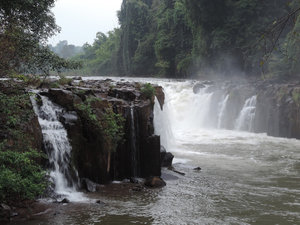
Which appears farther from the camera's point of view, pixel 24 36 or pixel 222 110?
pixel 222 110

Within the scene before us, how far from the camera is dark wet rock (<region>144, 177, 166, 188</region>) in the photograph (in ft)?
35.1

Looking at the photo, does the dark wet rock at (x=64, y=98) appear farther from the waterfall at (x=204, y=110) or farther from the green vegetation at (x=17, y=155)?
the waterfall at (x=204, y=110)

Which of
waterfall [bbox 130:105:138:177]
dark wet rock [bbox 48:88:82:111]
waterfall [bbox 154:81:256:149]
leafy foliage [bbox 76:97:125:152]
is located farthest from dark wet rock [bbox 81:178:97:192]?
waterfall [bbox 154:81:256:149]

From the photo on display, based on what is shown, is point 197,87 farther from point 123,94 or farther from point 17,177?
point 17,177

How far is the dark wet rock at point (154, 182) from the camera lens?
10.7m

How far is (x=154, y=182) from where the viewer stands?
10766mm

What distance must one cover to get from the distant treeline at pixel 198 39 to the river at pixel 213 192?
6.73 metres

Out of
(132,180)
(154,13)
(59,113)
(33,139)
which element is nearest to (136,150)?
(132,180)

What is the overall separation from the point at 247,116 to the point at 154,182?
1582 cm

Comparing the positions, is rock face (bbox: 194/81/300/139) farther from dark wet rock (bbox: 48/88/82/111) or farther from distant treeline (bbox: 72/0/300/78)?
dark wet rock (bbox: 48/88/82/111)

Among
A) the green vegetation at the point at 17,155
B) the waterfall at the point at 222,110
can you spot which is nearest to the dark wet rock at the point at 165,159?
the green vegetation at the point at 17,155

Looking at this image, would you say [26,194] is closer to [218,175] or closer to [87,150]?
[87,150]

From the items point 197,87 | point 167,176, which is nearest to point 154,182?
point 167,176

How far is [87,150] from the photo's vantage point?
415 inches
